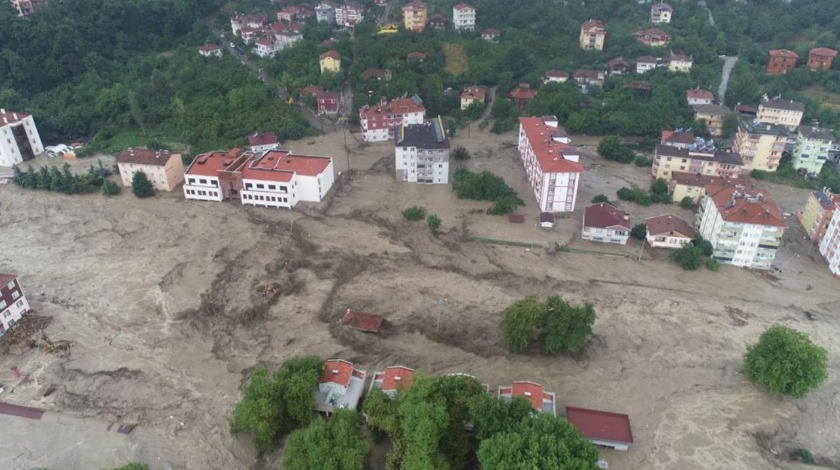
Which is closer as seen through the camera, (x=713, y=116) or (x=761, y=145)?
(x=761, y=145)

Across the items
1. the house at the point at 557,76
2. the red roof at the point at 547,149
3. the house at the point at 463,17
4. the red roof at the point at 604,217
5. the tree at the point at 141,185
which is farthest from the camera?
the house at the point at 463,17

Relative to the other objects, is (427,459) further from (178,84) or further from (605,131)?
(178,84)

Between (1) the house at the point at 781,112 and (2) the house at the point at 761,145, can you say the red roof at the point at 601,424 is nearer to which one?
(2) the house at the point at 761,145

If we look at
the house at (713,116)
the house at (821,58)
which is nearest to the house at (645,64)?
the house at (713,116)

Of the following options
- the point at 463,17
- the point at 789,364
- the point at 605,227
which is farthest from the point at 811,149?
the point at 463,17

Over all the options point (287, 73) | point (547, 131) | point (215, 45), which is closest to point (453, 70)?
point (287, 73)

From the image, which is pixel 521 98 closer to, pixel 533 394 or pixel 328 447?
pixel 533 394

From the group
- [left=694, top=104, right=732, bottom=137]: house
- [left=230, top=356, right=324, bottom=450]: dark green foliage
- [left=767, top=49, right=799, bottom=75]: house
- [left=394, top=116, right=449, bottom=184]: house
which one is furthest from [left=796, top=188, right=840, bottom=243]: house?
[left=230, top=356, right=324, bottom=450]: dark green foliage
